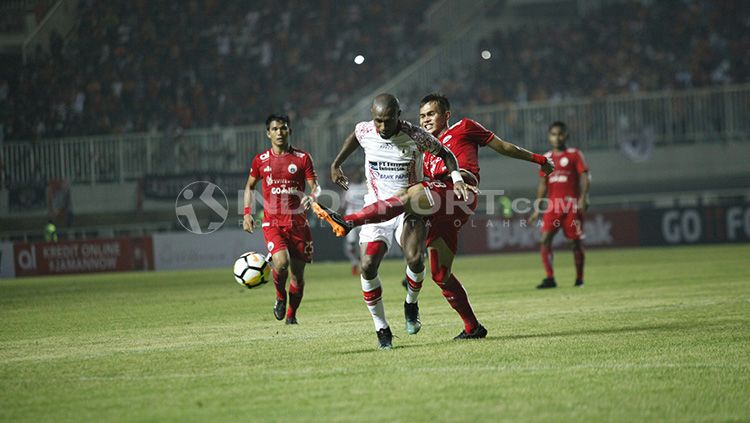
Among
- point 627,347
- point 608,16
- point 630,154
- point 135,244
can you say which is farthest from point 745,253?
point 627,347

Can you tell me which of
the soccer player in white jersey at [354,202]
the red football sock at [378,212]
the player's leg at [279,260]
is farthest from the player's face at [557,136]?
the red football sock at [378,212]

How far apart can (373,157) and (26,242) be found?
2272 cm

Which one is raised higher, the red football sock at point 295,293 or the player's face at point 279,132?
the player's face at point 279,132

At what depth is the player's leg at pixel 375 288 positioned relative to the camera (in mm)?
9180

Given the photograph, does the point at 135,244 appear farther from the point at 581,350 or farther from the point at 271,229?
the point at 581,350

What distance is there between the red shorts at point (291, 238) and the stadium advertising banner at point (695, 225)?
69.1 feet

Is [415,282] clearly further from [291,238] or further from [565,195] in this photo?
[565,195]

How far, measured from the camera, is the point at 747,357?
314 inches

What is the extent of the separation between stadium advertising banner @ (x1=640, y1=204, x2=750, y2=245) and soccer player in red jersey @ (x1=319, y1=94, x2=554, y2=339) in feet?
73.9

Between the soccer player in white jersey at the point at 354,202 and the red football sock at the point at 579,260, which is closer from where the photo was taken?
the red football sock at the point at 579,260

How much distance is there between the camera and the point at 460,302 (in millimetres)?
9914

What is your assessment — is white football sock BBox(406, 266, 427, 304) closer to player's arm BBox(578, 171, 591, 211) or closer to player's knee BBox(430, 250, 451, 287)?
player's knee BBox(430, 250, 451, 287)

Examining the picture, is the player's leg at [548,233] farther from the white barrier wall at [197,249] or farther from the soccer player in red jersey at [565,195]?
the white barrier wall at [197,249]

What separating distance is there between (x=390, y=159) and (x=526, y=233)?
2340 centimetres
